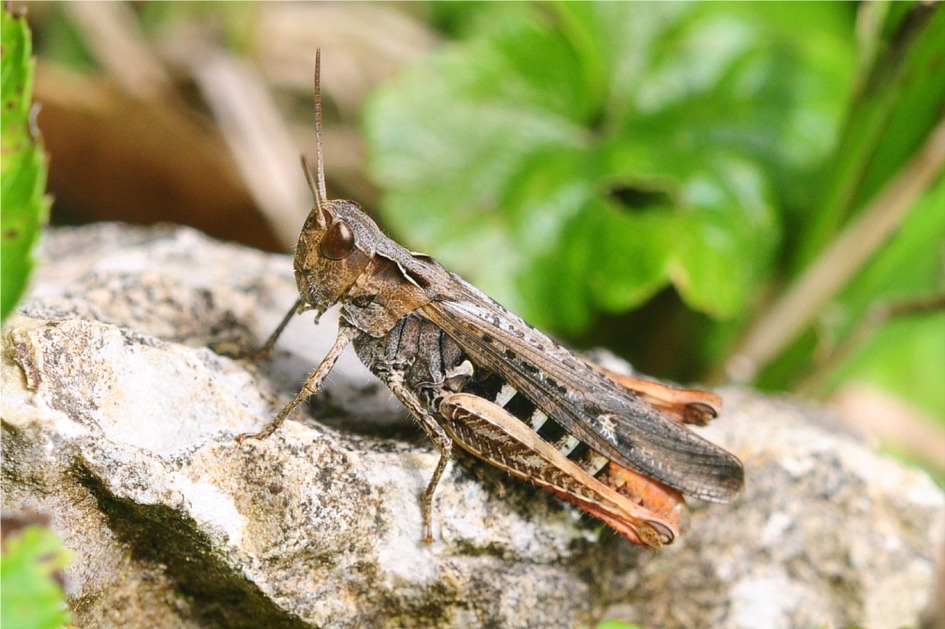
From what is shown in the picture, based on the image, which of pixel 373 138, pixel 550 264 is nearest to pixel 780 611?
pixel 550 264

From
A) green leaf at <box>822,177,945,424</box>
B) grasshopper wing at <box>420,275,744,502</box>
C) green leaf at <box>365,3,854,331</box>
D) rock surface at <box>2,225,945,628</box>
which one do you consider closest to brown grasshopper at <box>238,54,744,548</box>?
grasshopper wing at <box>420,275,744,502</box>

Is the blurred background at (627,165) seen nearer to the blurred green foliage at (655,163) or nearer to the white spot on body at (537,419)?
the blurred green foliage at (655,163)

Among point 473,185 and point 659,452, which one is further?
point 473,185

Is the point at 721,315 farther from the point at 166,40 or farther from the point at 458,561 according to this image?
the point at 166,40

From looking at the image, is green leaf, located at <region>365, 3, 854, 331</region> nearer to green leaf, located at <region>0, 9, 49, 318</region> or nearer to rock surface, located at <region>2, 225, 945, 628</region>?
rock surface, located at <region>2, 225, 945, 628</region>

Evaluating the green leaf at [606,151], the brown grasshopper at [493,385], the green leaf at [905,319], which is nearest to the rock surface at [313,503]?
the brown grasshopper at [493,385]
